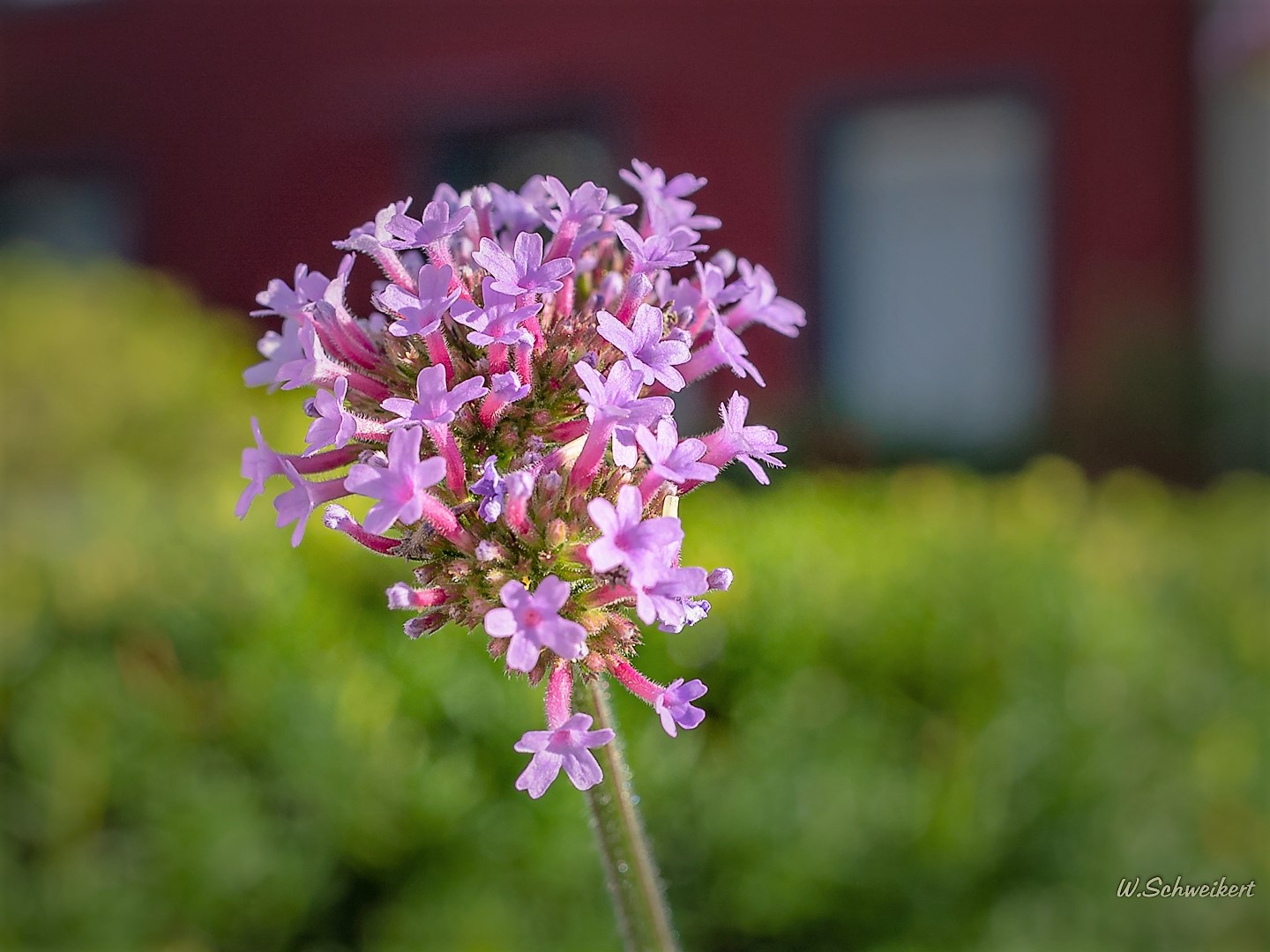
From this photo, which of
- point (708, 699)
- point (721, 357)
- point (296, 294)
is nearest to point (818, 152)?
point (708, 699)

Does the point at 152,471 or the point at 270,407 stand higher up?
the point at 270,407

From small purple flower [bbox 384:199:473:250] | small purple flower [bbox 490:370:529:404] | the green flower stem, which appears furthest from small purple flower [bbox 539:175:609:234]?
the green flower stem

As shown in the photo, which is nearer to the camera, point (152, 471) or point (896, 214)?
point (152, 471)

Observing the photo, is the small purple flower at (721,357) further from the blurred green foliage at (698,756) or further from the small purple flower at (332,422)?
the blurred green foliage at (698,756)

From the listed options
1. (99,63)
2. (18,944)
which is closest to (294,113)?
(99,63)

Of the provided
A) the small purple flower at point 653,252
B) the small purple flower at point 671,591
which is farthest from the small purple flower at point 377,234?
the small purple flower at point 671,591

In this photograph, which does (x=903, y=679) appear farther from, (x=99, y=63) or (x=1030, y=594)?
(x=99, y=63)
